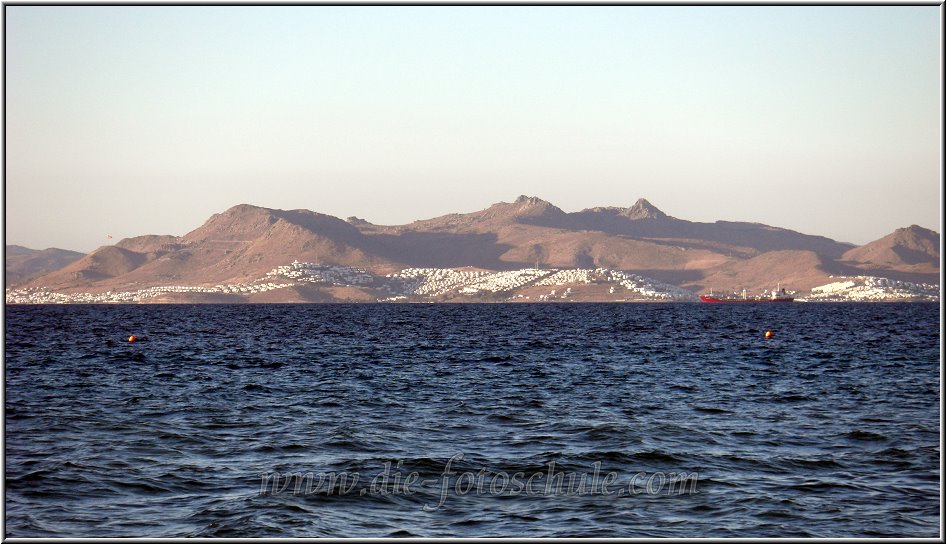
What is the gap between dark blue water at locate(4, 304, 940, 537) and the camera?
1969cm

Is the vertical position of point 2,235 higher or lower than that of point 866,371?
higher

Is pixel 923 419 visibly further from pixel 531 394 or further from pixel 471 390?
pixel 471 390

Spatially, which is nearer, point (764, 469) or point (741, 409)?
point (764, 469)

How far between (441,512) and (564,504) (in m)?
2.57

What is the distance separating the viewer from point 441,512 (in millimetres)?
20250

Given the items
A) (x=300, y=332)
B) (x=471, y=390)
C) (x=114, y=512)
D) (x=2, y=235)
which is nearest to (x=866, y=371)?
(x=471, y=390)

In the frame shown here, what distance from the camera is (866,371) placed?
1919 inches

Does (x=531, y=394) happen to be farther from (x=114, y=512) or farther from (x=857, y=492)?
(x=114, y=512)

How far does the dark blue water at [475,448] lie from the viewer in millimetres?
19688

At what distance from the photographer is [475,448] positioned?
26.5 m

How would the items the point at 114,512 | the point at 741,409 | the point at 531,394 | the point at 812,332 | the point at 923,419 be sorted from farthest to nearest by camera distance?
the point at 812,332
the point at 531,394
the point at 741,409
the point at 923,419
the point at 114,512

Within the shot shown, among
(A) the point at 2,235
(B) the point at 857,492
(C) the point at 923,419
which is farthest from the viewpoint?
(C) the point at 923,419

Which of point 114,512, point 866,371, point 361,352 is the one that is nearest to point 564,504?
point 114,512

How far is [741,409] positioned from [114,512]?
849 inches
